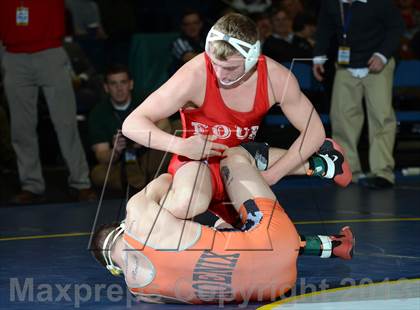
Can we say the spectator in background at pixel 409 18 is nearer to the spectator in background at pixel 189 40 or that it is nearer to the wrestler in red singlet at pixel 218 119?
the spectator in background at pixel 189 40

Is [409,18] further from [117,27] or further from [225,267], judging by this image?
[225,267]

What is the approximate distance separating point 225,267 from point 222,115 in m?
0.93

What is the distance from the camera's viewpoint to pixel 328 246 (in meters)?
5.22

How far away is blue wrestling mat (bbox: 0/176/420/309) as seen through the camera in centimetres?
485

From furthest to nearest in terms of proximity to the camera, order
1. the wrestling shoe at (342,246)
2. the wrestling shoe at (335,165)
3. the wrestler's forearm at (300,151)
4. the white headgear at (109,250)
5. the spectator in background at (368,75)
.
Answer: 1. the spectator in background at (368,75)
2. the wrestling shoe at (335,165)
3. the wrestler's forearm at (300,151)
4. the wrestling shoe at (342,246)
5. the white headgear at (109,250)

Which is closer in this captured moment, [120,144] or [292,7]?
[120,144]

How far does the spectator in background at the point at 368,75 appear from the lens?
8.77 metres

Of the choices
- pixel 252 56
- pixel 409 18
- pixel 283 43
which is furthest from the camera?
pixel 409 18

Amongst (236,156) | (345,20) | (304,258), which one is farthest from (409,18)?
(236,156)

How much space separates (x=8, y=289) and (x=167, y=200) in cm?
87

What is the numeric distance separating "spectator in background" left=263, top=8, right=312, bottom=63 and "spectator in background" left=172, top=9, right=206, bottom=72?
25.0 inches

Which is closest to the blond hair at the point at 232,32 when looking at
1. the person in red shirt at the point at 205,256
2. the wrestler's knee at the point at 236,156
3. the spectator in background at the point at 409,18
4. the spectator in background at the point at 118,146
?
the wrestler's knee at the point at 236,156

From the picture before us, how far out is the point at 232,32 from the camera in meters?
5.14

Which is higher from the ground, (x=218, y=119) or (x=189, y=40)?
(x=218, y=119)
